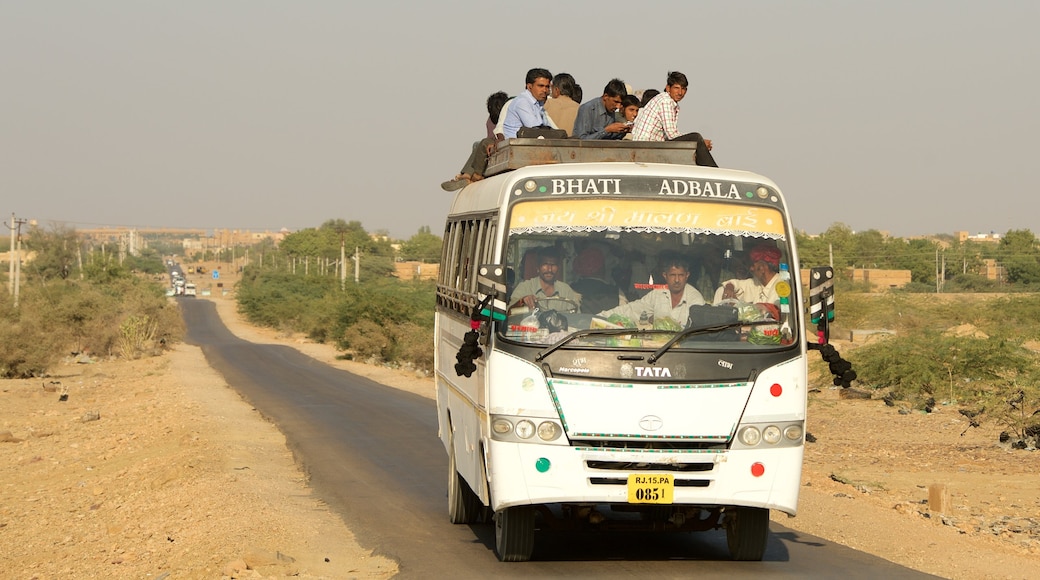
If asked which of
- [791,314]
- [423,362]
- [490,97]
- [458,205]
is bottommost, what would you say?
[423,362]

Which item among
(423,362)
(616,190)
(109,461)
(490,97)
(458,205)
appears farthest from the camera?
(423,362)

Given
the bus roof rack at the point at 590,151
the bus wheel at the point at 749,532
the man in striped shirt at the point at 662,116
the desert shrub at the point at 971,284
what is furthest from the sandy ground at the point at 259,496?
the desert shrub at the point at 971,284

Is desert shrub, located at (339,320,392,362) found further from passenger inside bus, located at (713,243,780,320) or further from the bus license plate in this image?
the bus license plate

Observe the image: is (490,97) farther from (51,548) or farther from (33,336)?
(33,336)

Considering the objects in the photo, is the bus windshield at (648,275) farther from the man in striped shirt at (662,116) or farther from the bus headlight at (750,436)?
the man in striped shirt at (662,116)

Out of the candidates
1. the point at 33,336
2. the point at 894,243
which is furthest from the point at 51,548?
the point at 894,243

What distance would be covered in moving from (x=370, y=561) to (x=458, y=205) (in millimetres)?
3613

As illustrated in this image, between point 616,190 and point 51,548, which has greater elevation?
point 616,190

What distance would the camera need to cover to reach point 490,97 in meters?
13.3

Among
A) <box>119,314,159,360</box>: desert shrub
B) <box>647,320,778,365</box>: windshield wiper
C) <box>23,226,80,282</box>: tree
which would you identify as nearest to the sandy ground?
<box>647,320,778,365</box>: windshield wiper

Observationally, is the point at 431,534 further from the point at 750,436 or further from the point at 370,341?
the point at 370,341

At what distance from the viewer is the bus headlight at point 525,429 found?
7742 millimetres

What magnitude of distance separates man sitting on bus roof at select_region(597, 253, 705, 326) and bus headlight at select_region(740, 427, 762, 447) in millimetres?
781

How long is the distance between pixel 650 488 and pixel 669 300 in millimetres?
1226
